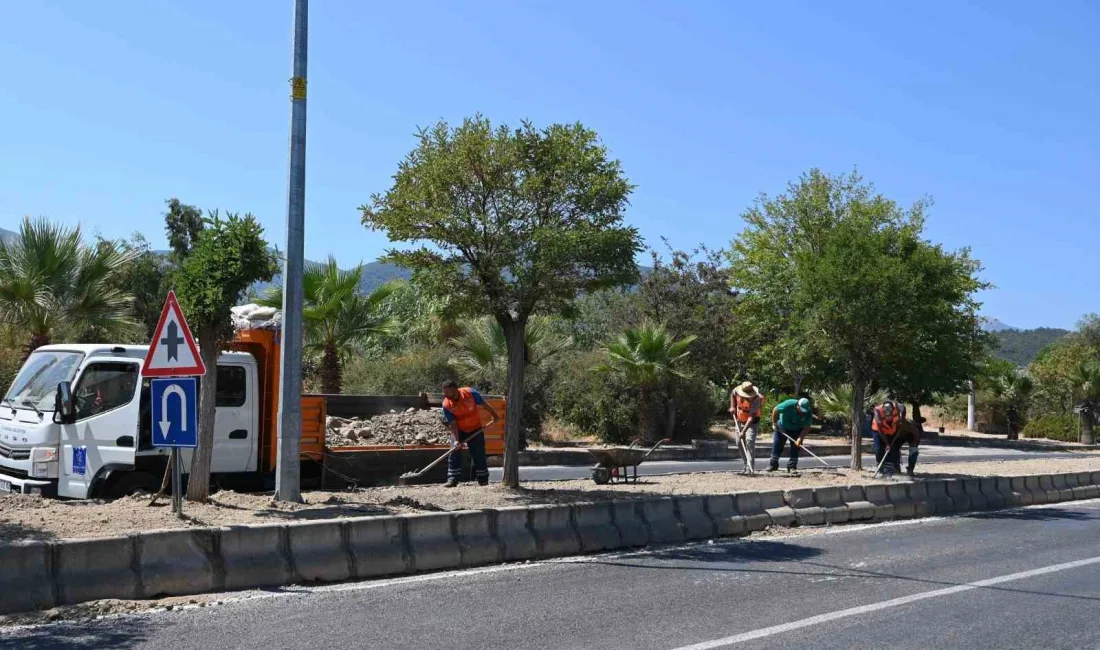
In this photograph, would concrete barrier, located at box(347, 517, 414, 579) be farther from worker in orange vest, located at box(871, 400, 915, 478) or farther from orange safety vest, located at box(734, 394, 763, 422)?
Result: worker in orange vest, located at box(871, 400, 915, 478)

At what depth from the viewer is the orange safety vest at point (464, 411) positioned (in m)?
13.6

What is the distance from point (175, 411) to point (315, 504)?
7.56ft

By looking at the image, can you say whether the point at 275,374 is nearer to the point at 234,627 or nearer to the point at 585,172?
the point at 585,172

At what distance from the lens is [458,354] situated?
29.4 metres

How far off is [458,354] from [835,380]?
15.6 meters

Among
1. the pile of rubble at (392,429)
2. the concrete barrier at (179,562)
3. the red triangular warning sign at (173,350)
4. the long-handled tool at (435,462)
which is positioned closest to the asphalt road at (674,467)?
the pile of rubble at (392,429)

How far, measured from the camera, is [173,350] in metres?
9.08

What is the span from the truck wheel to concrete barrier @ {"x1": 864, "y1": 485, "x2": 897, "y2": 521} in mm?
9182

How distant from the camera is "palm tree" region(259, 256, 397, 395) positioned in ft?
77.9

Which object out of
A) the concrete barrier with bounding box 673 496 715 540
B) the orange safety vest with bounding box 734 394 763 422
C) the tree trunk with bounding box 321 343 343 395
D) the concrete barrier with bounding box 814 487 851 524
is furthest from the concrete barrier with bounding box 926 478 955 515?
the tree trunk with bounding box 321 343 343 395

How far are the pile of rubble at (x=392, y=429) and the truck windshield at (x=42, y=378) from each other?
343 centimetres

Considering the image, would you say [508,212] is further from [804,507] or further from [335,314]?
[335,314]

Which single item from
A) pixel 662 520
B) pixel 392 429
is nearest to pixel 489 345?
pixel 392 429

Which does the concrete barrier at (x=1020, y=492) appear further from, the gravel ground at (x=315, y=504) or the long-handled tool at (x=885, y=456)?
the gravel ground at (x=315, y=504)
